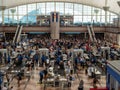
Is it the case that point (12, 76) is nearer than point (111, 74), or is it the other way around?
point (111, 74)

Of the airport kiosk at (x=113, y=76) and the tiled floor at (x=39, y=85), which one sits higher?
the airport kiosk at (x=113, y=76)

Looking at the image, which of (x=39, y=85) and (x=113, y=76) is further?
(x=39, y=85)

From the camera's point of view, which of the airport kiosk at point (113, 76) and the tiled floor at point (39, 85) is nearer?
the airport kiosk at point (113, 76)

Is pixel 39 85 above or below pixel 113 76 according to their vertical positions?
below

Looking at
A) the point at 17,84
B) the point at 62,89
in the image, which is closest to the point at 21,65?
the point at 17,84

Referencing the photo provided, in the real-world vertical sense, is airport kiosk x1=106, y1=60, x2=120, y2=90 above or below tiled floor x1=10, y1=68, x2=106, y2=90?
above

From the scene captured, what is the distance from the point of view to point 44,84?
72.9 ft

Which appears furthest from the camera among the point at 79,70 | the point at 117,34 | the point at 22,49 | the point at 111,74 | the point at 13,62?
the point at 117,34

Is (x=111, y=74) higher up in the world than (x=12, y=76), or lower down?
higher up

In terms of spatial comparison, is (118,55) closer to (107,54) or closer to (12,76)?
(107,54)

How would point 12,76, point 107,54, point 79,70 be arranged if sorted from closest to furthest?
point 12,76, point 79,70, point 107,54

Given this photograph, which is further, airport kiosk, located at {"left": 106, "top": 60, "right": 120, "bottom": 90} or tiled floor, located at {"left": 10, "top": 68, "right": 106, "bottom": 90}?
tiled floor, located at {"left": 10, "top": 68, "right": 106, "bottom": 90}

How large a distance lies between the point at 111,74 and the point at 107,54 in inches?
787

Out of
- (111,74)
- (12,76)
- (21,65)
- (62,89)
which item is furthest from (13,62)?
(111,74)
